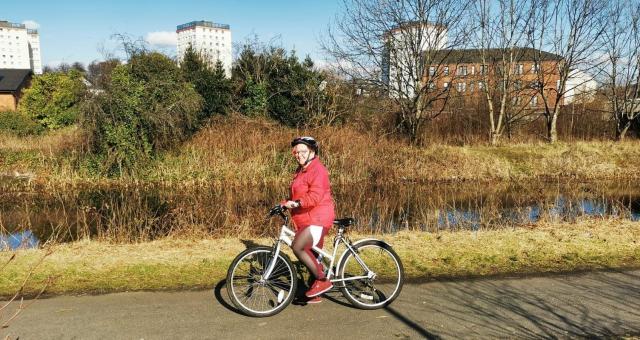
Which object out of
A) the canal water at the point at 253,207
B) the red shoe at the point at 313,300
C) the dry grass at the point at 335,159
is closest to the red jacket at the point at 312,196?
the red shoe at the point at 313,300

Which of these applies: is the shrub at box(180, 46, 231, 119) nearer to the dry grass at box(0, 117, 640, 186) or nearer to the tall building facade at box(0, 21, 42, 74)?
the dry grass at box(0, 117, 640, 186)

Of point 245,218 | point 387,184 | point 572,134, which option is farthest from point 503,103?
point 245,218

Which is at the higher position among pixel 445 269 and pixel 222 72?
pixel 222 72

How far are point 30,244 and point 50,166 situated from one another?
1011 cm

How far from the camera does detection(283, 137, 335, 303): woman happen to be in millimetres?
4859

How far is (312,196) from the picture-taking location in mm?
4820

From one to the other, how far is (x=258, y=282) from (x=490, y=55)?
23.5 m

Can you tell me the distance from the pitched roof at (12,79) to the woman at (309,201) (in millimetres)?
44975

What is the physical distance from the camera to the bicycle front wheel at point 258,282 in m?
5.04

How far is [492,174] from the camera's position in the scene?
20609 mm

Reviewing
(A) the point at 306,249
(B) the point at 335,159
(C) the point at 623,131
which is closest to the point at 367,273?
(A) the point at 306,249

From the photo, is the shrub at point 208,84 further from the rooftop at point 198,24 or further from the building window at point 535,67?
the rooftop at point 198,24

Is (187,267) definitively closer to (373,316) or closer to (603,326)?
(373,316)

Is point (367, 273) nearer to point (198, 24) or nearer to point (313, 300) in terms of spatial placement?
point (313, 300)
